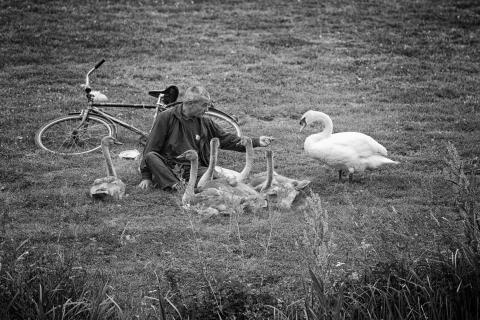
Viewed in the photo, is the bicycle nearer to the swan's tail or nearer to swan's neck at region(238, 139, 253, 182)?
swan's neck at region(238, 139, 253, 182)

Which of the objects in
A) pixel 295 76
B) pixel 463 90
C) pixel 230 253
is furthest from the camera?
pixel 295 76

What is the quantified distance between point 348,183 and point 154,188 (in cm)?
290

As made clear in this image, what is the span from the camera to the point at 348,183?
949 cm

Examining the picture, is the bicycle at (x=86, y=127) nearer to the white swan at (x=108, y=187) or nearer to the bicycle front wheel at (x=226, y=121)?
the bicycle front wheel at (x=226, y=121)

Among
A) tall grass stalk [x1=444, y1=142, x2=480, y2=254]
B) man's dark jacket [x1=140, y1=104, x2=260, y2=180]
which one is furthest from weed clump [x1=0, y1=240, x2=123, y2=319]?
man's dark jacket [x1=140, y1=104, x2=260, y2=180]

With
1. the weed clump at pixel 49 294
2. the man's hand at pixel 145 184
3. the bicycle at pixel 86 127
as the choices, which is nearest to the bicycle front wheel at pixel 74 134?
the bicycle at pixel 86 127

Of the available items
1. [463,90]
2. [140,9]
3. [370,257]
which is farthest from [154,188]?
[140,9]

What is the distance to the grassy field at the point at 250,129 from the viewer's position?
580 centimetres

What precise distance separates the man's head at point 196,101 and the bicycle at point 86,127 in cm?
129

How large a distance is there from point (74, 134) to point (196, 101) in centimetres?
276

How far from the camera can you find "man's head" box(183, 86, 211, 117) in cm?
913

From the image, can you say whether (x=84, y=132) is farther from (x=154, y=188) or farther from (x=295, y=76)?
(x=295, y=76)

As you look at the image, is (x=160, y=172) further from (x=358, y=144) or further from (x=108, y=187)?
(x=358, y=144)

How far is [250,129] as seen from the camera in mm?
12656
